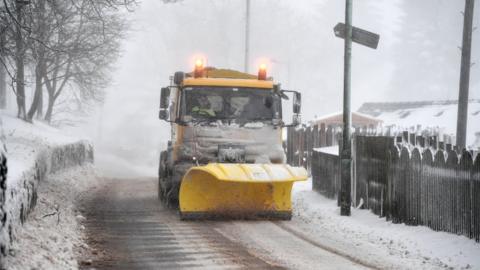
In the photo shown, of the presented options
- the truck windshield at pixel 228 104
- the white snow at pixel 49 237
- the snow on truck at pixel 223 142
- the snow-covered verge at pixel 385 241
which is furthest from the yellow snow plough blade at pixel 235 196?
the white snow at pixel 49 237

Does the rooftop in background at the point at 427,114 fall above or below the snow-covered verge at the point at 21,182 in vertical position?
above

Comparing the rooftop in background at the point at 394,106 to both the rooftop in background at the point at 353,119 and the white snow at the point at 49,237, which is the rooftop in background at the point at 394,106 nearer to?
the rooftop in background at the point at 353,119

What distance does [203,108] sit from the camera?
503 inches

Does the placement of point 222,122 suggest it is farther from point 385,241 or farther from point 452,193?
point 452,193

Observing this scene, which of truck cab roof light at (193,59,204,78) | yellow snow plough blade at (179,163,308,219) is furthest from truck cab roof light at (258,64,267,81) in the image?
yellow snow plough blade at (179,163,308,219)

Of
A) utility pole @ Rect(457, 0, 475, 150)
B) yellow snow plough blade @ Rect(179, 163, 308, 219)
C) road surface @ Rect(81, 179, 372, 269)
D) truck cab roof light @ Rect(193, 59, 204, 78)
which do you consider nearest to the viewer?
road surface @ Rect(81, 179, 372, 269)

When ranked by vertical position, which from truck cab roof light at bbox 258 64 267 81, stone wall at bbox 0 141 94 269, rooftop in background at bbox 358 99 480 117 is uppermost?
rooftop in background at bbox 358 99 480 117

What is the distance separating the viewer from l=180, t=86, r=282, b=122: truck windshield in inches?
501

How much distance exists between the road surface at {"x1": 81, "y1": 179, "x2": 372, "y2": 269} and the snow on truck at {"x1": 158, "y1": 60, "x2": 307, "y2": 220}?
43 centimetres

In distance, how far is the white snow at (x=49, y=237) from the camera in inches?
269

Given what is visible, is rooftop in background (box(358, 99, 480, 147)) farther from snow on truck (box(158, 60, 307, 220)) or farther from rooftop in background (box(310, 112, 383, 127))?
snow on truck (box(158, 60, 307, 220))

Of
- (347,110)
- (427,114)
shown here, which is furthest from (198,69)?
(427,114)

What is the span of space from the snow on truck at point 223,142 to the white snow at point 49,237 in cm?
205

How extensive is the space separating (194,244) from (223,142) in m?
3.56
